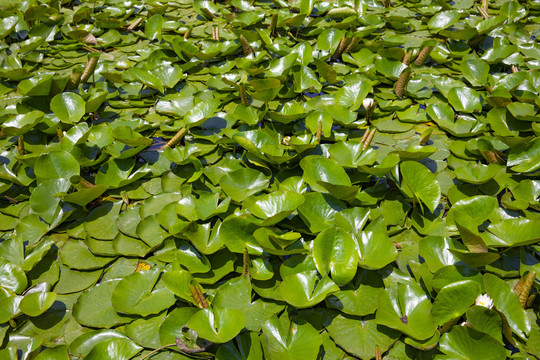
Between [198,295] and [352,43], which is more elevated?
[352,43]

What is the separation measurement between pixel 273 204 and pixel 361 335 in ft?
2.24

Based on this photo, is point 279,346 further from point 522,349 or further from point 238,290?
point 522,349

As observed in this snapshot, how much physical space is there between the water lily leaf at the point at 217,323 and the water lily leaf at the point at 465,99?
6.96ft

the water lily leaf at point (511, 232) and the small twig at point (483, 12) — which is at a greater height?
the small twig at point (483, 12)

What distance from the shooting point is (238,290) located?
64.4 inches

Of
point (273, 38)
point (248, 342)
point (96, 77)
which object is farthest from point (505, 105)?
point (96, 77)

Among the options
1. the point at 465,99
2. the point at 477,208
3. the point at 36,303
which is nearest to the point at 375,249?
the point at 477,208

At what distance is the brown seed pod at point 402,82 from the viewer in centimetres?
271

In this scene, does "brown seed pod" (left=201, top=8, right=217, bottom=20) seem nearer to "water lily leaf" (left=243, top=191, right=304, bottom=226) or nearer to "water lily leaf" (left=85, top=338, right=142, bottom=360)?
"water lily leaf" (left=243, top=191, right=304, bottom=226)

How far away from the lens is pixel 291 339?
1456mm

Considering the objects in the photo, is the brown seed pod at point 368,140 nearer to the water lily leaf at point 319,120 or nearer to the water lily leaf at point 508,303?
the water lily leaf at point 319,120

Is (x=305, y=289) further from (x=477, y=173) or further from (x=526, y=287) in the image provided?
(x=477, y=173)

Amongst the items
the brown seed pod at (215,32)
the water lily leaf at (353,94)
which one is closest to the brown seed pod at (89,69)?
the brown seed pod at (215,32)

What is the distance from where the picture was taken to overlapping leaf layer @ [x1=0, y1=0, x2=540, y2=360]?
1.49m
